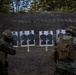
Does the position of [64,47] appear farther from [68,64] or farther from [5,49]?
[5,49]

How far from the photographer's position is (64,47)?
7512 mm

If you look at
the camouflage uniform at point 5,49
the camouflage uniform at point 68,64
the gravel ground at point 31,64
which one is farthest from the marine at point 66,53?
the gravel ground at point 31,64

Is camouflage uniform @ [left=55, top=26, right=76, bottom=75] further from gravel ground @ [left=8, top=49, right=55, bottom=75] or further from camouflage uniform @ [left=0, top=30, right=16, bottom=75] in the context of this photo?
gravel ground @ [left=8, top=49, right=55, bottom=75]

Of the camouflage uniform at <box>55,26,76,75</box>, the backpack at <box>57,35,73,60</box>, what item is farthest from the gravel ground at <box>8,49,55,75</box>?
the backpack at <box>57,35,73,60</box>

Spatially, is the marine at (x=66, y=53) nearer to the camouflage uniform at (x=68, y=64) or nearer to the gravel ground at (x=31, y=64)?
the camouflage uniform at (x=68, y=64)

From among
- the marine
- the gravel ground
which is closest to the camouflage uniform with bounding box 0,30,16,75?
the marine

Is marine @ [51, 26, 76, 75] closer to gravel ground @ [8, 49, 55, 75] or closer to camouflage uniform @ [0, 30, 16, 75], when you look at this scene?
camouflage uniform @ [0, 30, 16, 75]

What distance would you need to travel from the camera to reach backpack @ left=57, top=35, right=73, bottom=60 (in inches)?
294

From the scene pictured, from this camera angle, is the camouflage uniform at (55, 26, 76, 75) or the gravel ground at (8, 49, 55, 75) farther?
the gravel ground at (8, 49, 55, 75)

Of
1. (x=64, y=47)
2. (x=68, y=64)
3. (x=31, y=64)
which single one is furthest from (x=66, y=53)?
(x=31, y=64)

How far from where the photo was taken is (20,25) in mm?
17500

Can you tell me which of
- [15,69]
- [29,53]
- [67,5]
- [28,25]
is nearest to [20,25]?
[28,25]

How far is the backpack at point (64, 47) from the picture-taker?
7477 millimetres

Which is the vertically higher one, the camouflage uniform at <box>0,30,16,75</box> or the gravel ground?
the camouflage uniform at <box>0,30,16,75</box>
